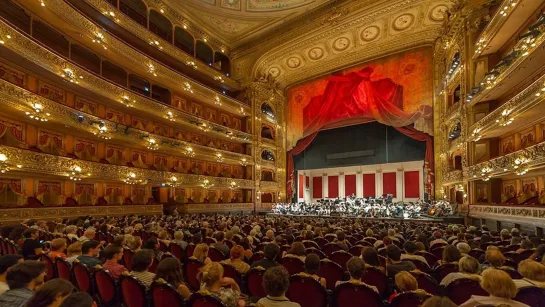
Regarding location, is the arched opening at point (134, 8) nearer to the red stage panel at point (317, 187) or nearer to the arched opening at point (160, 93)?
the arched opening at point (160, 93)

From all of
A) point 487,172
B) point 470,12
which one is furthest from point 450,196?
point 470,12

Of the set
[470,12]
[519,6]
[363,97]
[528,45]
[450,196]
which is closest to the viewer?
[528,45]

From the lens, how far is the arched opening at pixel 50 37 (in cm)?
1633

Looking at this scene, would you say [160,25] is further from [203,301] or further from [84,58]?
[203,301]

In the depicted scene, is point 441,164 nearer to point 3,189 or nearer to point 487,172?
point 487,172

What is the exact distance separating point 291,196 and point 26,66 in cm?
2118

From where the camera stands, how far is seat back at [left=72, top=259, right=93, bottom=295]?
4.03 m

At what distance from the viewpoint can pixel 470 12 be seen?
16.3m

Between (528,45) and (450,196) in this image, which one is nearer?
(528,45)

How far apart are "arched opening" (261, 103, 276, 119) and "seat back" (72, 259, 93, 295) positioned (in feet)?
82.2

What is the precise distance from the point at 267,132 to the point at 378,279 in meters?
26.7

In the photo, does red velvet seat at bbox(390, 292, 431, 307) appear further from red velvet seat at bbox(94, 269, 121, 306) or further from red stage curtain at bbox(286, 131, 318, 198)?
red stage curtain at bbox(286, 131, 318, 198)

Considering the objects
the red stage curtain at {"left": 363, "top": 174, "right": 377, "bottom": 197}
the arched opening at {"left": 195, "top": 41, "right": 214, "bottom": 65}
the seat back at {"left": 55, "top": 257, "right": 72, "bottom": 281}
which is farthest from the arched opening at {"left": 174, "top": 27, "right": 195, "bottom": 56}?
the seat back at {"left": 55, "top": 257, "right": 72, "bottom": 281}

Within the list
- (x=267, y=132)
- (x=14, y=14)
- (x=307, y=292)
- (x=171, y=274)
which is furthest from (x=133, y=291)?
(x=267, y=132)
